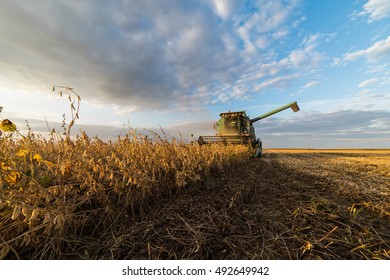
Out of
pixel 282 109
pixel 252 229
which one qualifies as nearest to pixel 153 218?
pixel 252 229

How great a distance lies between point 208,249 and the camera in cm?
142

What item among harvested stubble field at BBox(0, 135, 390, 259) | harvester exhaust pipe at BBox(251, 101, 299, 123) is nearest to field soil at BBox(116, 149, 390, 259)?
harvested stubble field at BBox(0, 135, 390, 259)

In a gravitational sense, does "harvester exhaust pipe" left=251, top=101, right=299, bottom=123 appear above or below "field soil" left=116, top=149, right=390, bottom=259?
above

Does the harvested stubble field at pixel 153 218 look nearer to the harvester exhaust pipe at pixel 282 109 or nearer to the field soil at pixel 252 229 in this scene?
the field soil at pixel 252 229

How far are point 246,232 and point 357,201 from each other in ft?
6.53

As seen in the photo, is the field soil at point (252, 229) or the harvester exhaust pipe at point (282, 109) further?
the harvester exhaust pipe at point (282, 109)

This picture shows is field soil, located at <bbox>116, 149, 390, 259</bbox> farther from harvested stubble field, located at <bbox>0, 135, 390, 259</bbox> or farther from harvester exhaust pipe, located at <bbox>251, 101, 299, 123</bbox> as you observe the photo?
harvester exhaust pipe, located at <bbox>251, 101, 299, 123</bbox>

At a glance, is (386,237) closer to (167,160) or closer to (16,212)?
(167,160)

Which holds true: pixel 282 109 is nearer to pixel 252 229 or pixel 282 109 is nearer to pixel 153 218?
pixel 252 229

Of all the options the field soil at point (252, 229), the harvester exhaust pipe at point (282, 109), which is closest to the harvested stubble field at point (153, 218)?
the field soil at point (252, 229)

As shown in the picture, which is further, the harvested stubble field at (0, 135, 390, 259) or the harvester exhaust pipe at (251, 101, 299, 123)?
the harvester exhaust pipe at (251, 101, 299, 123)

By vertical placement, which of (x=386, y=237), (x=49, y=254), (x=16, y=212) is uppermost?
(x=16, y=212)

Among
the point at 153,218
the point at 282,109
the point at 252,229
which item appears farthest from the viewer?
the point at 282,109

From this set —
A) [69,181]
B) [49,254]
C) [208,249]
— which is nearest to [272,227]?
[208,249]
